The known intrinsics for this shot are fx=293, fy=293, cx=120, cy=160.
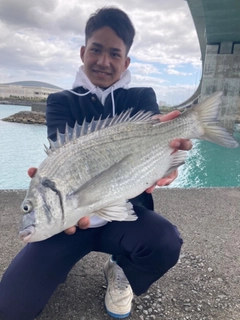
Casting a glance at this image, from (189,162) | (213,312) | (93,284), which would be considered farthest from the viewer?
(189,162)

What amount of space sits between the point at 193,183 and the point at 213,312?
5851mm

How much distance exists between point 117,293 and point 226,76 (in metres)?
21.0

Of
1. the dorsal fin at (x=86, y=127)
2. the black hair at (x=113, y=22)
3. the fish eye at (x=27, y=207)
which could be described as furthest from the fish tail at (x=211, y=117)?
the fish eye at (x=27, y=207)

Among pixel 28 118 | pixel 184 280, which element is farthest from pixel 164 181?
pixel 28 118

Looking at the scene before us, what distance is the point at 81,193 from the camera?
62.8 inches

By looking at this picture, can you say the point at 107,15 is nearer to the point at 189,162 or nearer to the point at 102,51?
the point at 102,51

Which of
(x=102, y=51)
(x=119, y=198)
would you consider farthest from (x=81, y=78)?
(x=119, y=198)

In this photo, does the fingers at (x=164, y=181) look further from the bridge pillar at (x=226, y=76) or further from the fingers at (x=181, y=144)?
the bridge pillar at (x=226, y=76)

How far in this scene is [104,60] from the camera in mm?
2211

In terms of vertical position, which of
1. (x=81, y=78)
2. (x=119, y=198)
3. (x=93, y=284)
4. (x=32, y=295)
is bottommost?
(x=93, y=284)

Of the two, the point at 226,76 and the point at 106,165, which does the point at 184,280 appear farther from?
the point at 226,76

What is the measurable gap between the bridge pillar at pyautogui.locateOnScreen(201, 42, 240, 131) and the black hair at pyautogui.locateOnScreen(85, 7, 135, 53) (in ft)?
63.0

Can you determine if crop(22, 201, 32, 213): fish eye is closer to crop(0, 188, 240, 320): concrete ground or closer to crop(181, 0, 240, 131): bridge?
crop(0, 188, 240, 320): concrete ground

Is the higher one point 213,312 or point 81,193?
point 81,193
